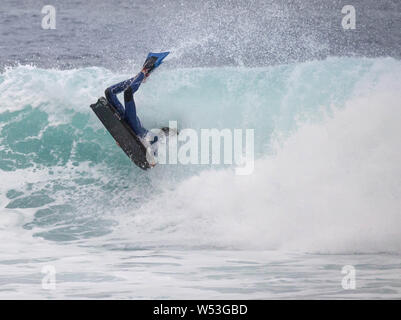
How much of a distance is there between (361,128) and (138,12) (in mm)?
18857

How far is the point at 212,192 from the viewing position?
10.2 meters

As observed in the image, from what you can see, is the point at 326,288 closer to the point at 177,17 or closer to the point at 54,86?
the point at 54,86

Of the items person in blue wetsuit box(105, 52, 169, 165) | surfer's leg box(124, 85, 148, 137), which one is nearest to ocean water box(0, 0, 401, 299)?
person in blue wetsuit box(105, 52, 169, 165)

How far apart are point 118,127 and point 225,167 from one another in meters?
2.04

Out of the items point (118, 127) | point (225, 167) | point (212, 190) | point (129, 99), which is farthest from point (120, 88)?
point (225, 167)

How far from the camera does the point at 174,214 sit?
32.6ft

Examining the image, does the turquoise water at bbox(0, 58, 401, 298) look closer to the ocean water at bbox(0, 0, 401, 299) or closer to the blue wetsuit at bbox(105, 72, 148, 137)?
the ocean water at bbox(0, 0, 401, 299)

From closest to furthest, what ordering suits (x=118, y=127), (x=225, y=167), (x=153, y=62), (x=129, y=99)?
(x=129, y=99) → (x=153, y=62) → (x=118, y=127) → (x=225, y=167)

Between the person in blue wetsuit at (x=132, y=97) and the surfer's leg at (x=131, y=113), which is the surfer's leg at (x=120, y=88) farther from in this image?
the surfer's leg at (x=131, y=113)

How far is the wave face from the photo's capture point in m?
9.25

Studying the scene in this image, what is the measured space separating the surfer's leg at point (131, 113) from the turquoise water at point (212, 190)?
48.3 inches

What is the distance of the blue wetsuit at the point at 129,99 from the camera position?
934cm

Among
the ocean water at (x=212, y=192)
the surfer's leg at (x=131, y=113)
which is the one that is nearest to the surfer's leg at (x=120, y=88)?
the surfer's leg at (x=131, y=113)

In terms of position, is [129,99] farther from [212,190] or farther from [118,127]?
[212,190]
